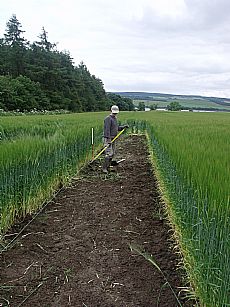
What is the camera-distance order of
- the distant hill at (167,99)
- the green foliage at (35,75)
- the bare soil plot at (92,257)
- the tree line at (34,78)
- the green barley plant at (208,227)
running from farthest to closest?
the distant hill at (167,99) → the green foliage at (35,75) → the tree line at (34,78) → the bare soil plot at (92,257) → the green barley plant at (208,227)

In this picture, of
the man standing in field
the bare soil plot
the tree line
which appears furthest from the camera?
the tree line

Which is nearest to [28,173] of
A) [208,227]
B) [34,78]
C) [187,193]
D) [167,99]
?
[187,193]

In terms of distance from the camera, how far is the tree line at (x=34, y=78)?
36.9m

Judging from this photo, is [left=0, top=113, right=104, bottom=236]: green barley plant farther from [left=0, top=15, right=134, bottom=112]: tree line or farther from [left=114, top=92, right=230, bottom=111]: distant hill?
[left=114, top=92, right=230, bottom=111]: distant hill

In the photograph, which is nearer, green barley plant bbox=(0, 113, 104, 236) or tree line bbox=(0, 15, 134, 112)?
green barley plant bbox=(0, 113, 104, 236)

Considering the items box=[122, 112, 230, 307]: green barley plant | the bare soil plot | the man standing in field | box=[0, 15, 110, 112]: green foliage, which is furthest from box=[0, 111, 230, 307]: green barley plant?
box=[0, 15, 110, 112]: green foliage

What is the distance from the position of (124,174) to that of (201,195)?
4.91 metres

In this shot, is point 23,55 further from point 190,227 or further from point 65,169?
point 190,227

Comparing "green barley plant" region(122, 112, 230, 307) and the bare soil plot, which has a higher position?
"green barley plant" region(122, 112, 230, 307)

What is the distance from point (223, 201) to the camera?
2049 millimetres

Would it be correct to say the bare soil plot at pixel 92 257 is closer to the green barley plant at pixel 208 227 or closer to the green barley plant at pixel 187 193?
the green barley plant at pixel 187 193

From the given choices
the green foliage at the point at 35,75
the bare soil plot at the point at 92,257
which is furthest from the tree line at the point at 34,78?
the bare soil plot at the point at 92,257

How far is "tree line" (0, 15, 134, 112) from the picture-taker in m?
36.9

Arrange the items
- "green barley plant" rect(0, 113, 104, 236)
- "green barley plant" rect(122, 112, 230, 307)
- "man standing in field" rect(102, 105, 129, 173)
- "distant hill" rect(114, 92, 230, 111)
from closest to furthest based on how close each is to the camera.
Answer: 1. "green barley plant" rect(122, 112, 230, 307)
2. "green barley plant" rect(0, 113, 104, 236)
3. "man standing in field" rect(102, 105, 129, 173)
4. "distant hill" rect(114, 92, 230, 111)
